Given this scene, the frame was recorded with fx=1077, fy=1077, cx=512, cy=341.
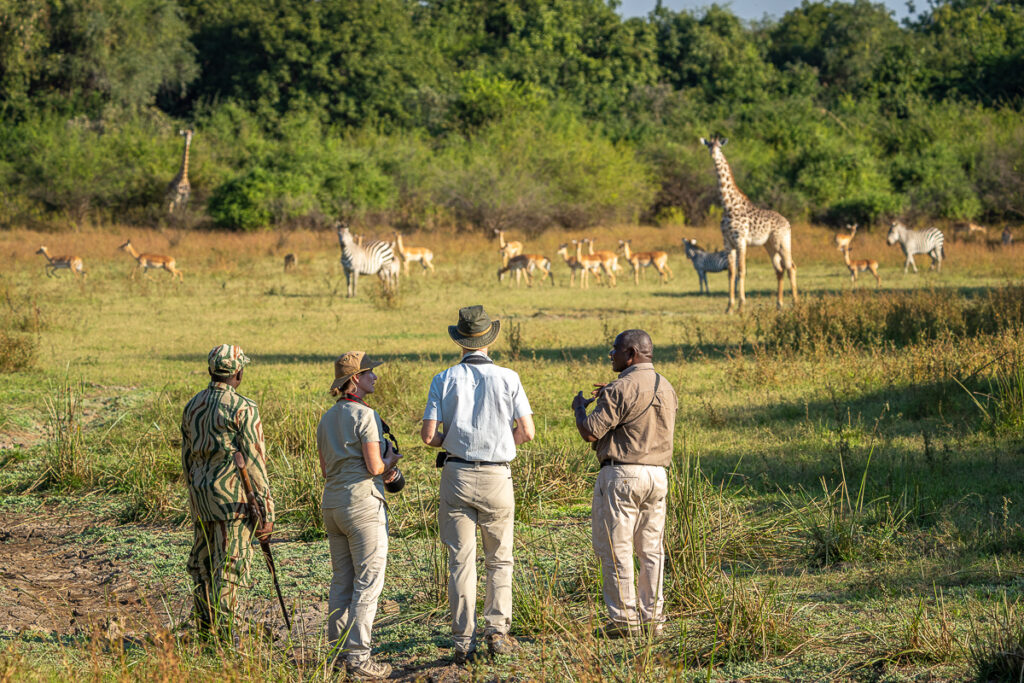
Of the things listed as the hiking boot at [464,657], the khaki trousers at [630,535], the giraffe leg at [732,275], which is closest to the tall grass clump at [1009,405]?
the khaki trousers at [630,535]

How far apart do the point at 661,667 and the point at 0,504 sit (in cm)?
536

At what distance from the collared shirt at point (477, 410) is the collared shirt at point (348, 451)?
27 centimetres

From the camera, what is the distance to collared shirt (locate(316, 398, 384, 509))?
181 inches

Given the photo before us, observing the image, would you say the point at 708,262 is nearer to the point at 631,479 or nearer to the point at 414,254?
the point at 414,254

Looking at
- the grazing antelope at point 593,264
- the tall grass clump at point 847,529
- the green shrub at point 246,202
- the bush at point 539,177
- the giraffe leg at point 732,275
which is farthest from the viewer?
the bush at point 539,177

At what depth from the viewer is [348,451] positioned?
15.1ft

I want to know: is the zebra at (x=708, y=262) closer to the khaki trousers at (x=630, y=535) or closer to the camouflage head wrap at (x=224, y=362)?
the khaki trousers at (x=630, y=535)

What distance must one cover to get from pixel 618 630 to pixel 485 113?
38062 mm

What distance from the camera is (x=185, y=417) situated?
484cm

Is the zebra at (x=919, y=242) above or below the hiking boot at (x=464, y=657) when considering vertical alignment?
above

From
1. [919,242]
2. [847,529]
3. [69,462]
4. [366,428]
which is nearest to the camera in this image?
[366,428]

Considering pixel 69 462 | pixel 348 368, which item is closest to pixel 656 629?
pixel 348 368

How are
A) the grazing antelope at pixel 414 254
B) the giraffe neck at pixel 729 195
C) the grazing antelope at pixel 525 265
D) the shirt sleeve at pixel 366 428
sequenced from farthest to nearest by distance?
the grazing antelope at pixel 414 254 < the grazing antelope at pixel 525 265 < the giraffe neck at pixel 729 195 < the shirt sleeve at pixel 366 428

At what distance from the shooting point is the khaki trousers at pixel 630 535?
4.83 metres
